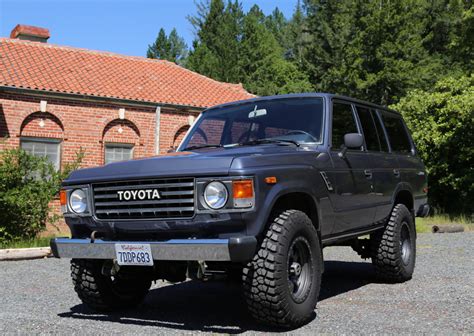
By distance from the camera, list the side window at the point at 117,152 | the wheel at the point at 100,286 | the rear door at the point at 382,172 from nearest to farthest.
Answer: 1. the wheel at the point at 100,286
2. the rear door at the point at 382,172
3. the side window at the point at 117,152

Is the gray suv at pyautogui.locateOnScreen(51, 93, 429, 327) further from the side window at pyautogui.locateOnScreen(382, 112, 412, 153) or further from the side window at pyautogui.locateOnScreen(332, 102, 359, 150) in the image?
the side window at pyautogui.locateOnScreen(382, 112, 412, 153)

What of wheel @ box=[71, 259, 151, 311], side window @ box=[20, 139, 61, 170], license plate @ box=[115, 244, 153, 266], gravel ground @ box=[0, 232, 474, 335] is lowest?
gravel ground @ box=[0, 232, 474, 335]

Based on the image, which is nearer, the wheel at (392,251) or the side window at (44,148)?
the wheel at (392,251)

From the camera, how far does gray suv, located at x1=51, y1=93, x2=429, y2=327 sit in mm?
4109

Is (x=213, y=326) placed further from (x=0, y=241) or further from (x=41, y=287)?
(x=0, y=241)

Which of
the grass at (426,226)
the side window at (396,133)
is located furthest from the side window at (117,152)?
the side window at (396,133)

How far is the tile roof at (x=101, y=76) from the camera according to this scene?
17938 millimetres

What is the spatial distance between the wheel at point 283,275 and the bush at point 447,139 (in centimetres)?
1582

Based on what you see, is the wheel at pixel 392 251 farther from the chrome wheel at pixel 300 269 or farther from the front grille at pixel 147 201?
the front grille at pixel 147 201

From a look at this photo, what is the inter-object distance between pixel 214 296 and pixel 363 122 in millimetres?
2534

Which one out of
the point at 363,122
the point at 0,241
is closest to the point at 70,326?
the point at 363,122

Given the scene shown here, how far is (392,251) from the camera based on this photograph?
6.41 meters

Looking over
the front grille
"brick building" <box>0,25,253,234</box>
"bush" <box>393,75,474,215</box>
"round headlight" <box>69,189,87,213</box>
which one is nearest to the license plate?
the front grille

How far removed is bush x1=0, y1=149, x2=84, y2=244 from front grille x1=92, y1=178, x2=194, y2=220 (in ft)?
26.8
